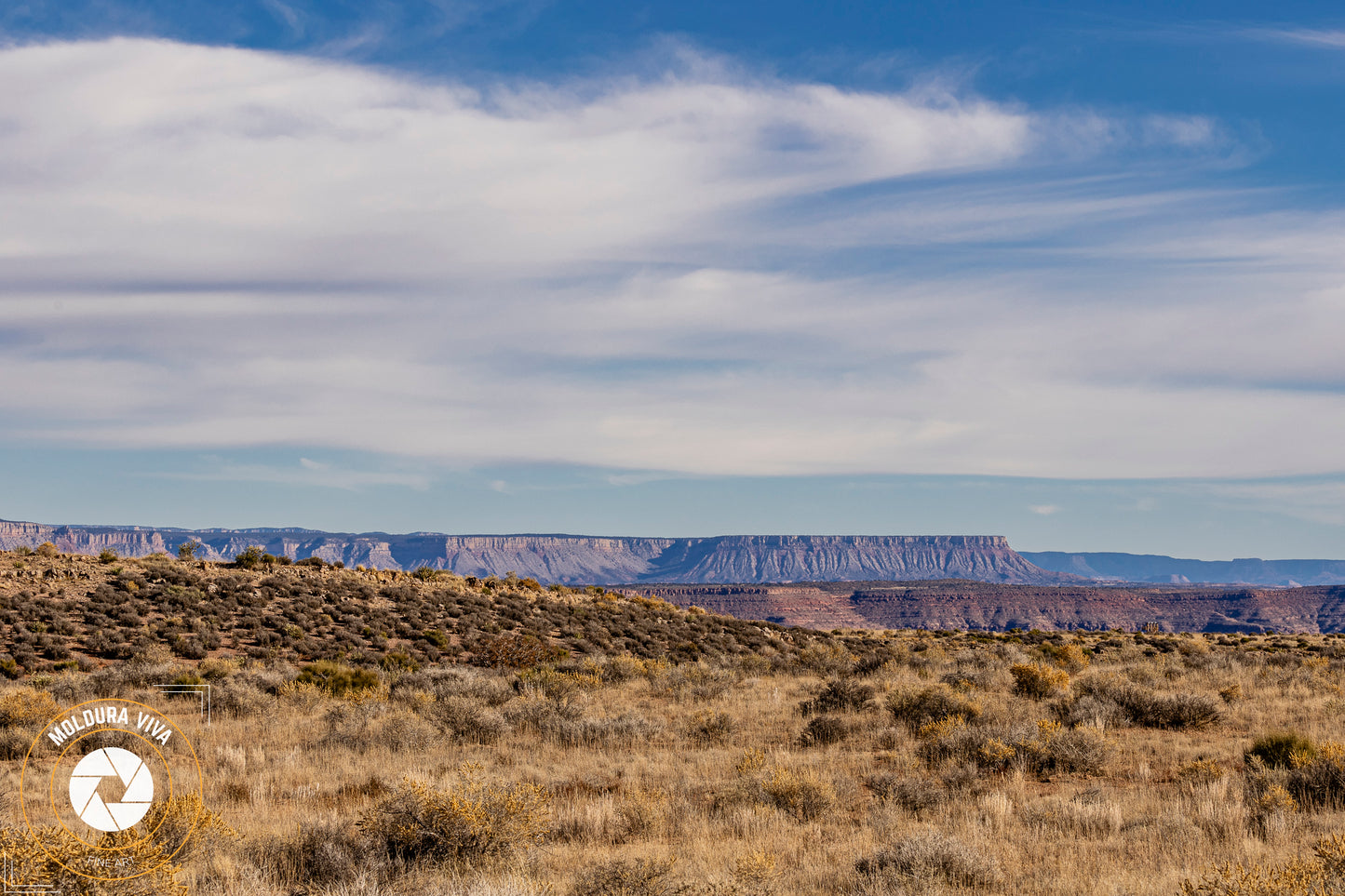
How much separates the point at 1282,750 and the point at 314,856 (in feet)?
41.8

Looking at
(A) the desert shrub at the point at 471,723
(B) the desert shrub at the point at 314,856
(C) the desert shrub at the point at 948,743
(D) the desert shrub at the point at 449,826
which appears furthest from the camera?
(A) the desert shrub at the point at 471,723

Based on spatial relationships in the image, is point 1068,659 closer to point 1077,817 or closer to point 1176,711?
point 1176,711

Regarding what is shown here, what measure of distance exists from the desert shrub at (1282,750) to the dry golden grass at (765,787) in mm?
243

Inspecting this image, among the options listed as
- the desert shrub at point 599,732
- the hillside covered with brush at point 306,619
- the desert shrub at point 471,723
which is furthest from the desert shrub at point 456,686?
the hillside covered with brush at point 306,619

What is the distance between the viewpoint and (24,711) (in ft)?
50.4

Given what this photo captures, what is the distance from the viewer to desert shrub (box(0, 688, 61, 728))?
15.2 metres

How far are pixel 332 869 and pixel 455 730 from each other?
796cm

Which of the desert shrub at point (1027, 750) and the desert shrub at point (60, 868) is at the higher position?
the desert shrub at point (60, 868)

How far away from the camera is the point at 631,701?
20.7 meters

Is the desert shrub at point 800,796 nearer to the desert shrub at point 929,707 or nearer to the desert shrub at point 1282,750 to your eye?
the desert shrub at point 929,707

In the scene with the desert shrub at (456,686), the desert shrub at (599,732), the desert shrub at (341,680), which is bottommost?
the desert shrub at (341,680)

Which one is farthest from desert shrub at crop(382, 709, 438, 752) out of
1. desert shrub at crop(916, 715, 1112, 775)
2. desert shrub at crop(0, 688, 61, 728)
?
desert shrub at crop(916, 715, 1112, 775)

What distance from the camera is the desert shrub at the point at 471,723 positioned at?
15.5 m

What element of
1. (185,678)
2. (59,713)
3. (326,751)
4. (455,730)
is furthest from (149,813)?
(185,678)
